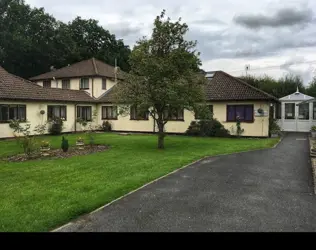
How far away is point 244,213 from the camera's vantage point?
17.4 ft

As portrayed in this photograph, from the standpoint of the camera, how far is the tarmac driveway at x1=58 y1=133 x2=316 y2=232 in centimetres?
472

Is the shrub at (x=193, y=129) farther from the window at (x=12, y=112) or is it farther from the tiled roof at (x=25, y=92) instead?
the window at (x=12, y=112)

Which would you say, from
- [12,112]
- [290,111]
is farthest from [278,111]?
[12,112]

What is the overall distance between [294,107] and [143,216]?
23.4 m

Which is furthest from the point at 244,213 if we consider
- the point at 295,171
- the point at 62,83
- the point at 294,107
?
the point at 62,83

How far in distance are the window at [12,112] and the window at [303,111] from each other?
22.0 m

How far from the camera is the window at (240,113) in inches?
829

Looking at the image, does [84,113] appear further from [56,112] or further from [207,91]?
[207,91]

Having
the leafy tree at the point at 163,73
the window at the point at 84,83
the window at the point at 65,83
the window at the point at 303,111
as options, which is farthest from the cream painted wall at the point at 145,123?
the window at the point at 65,83

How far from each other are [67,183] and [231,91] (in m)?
17.2

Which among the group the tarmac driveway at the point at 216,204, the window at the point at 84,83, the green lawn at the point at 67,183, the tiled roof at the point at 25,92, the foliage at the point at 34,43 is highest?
the foliage at the point at 34,43

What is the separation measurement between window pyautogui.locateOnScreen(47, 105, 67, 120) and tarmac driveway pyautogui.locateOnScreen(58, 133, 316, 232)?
16.7 m

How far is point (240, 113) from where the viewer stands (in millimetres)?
21406

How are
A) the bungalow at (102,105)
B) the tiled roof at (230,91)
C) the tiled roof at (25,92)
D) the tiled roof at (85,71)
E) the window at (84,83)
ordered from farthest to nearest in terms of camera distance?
the tiled roof at (85,71) < the window at (84,83) < the tiled roof at (230,91) < the bungalow at (102,105) < the tiled roof at (25,92)
